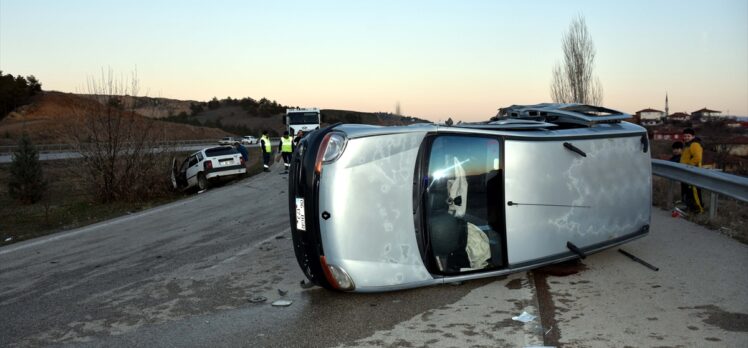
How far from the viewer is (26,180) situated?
24984mm

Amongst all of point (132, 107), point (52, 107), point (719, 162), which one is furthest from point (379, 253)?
point (52, 107)

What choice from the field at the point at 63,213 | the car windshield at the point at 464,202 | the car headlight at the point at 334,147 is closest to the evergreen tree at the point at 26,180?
the field at the point at 63,213

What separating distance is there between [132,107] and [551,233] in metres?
17.6

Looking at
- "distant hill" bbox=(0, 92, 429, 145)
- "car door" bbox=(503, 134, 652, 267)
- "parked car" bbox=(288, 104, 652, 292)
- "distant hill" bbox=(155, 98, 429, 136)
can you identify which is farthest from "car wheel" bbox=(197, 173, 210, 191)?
"distant hill" bbox=(155, 98, 429, 136)

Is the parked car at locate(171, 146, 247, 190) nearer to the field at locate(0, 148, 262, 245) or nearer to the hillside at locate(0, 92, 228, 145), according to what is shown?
the field at locate(0, 148, 262, 245)

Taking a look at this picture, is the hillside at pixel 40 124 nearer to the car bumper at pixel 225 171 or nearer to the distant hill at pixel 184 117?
the distant hill at pixel 184 117

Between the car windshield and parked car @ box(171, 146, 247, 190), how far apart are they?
702 inches

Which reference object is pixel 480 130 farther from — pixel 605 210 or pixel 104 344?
pixel 104 344

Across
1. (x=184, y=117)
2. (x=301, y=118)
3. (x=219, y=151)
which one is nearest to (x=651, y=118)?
(x=301, y=118)

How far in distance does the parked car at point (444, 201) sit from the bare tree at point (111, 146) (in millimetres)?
16541

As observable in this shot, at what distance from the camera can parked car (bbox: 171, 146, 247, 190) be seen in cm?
2194

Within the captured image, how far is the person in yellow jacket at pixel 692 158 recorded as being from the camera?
10.2 metres

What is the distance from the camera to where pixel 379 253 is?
196 inches

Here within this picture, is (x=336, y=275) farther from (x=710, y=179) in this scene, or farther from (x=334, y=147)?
(x=710, y=179)
